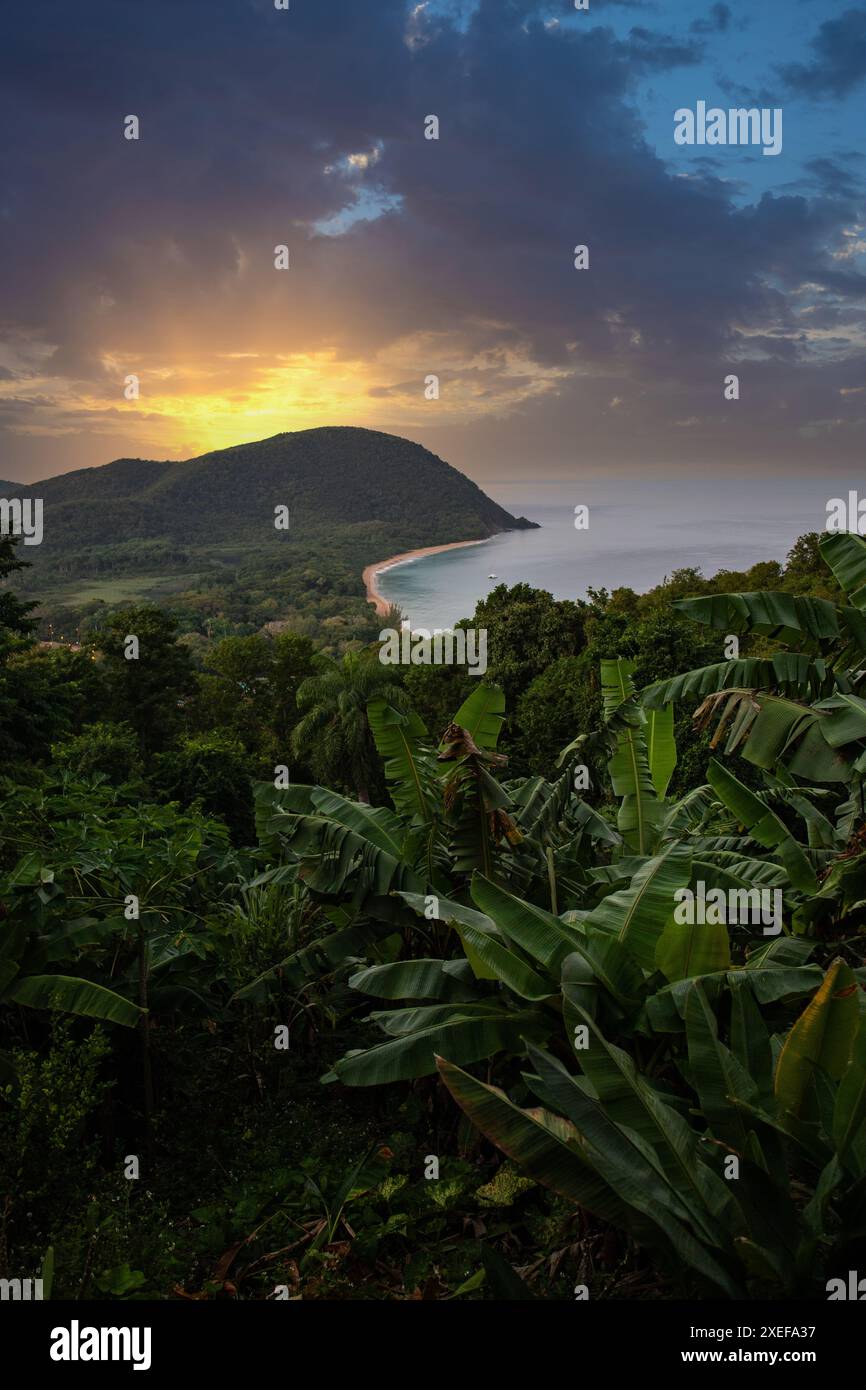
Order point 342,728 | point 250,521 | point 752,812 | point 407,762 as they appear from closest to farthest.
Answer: point 752,812, point 407,762, point 342,728, point 250,521

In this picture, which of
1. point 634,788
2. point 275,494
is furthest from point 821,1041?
point 275,494

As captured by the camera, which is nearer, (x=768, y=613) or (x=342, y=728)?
(x=768, y=613)

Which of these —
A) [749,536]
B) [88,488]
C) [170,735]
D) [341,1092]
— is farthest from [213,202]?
[341,1092]

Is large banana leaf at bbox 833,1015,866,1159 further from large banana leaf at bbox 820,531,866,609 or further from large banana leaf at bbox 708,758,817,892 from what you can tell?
large banana leaf at bbox 820,531,866,609

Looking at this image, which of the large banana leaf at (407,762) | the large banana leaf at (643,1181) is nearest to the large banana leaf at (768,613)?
the large banana leaf at (407,762)

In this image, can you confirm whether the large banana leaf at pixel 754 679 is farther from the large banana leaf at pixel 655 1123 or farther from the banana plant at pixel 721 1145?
the large banana leaf at pixel 655 1123

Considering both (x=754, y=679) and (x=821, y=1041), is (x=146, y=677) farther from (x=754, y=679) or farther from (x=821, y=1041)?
(x=821, y=1041)
